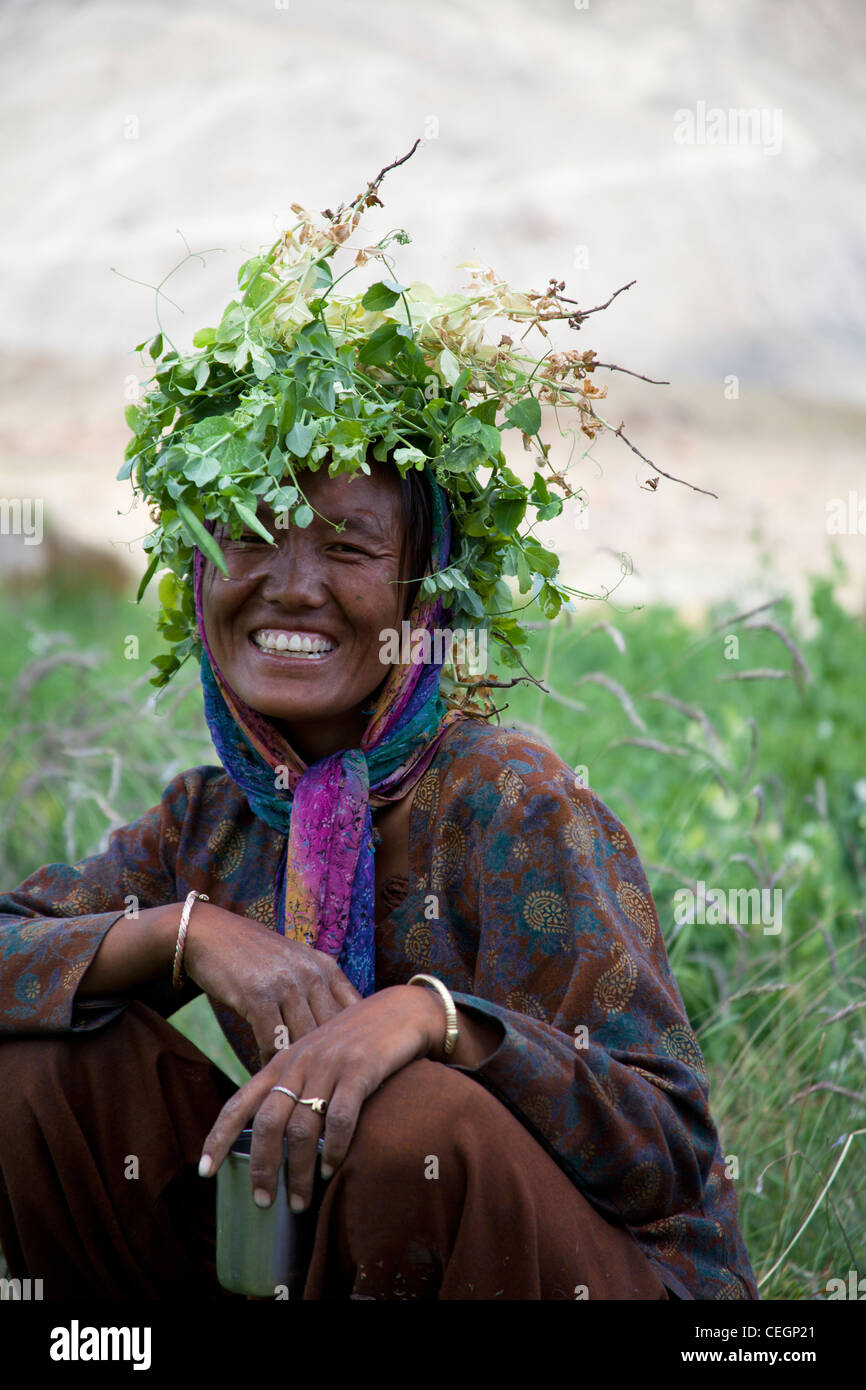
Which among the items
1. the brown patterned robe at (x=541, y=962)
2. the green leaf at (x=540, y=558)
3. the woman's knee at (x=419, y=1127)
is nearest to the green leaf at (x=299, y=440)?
the green leaf at (x=540, y=558)

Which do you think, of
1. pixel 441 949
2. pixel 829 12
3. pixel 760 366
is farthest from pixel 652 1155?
pixel 829 12

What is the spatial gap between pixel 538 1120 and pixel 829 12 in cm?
1628

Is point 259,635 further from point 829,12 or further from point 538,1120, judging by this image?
point 829,12

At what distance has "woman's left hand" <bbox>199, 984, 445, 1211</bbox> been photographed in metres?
1.92

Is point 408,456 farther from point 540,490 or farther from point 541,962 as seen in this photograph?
point 541,962

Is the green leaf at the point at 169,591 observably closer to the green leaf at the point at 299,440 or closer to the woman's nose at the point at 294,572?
the woman's nose at the point at 294,572

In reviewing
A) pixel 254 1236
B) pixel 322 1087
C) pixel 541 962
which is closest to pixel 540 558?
pixel 541 962

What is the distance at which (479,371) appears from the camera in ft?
8.00

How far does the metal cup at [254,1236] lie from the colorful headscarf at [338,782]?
0.48 m

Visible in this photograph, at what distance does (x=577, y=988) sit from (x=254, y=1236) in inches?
21.9

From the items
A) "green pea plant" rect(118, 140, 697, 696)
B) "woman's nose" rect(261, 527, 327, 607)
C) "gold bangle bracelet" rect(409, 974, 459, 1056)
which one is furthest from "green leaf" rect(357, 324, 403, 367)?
"gold bangle bracelet" rect(409, 974, 459, 1056)

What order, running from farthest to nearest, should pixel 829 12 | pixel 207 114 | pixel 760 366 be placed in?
pixel 829 12
pixel 207 114
pixel 760 366

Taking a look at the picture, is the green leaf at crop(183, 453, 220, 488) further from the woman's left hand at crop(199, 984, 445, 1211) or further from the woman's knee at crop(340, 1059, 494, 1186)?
the woman's knee at crop(340, 1059, 494, 1186)

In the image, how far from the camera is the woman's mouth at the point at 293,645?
2.42 metres
